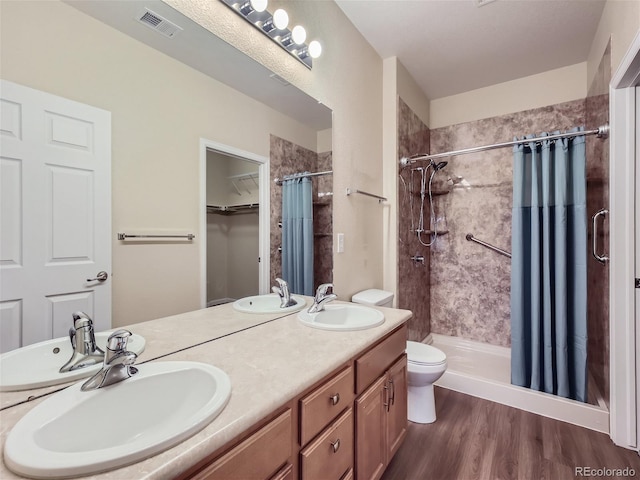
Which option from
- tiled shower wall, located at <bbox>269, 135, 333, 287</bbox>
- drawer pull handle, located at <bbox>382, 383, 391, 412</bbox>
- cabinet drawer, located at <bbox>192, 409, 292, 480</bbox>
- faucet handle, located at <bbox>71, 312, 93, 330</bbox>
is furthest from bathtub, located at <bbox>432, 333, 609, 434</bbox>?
faucet handle, located at <bbox>71, 312, 93, 330</bbox>

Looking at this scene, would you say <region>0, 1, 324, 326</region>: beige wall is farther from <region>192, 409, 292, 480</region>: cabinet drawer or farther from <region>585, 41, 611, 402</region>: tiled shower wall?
<region>585, 41, 611, 402</region>: tiled shower wall

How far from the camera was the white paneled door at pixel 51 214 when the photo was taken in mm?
698

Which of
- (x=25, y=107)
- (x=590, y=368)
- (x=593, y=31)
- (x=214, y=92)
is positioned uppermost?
(x=593, y=31)

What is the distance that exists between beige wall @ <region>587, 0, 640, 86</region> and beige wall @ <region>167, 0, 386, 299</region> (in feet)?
4.61

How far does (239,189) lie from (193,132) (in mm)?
283

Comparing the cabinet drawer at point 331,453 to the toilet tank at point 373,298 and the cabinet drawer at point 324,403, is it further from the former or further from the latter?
the toilet tank at point 373,298

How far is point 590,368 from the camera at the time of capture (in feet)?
7.70

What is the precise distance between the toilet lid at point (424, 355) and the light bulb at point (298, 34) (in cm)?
200

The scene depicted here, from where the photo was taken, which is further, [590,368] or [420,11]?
[590,368]

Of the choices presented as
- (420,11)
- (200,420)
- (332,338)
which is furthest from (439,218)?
(200,420)

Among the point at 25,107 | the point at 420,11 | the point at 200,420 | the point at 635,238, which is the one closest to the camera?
the point at 200,420

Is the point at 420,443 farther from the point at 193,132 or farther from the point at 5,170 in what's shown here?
the point at 5,170

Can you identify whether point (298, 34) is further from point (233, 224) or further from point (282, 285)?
point (282, 285)

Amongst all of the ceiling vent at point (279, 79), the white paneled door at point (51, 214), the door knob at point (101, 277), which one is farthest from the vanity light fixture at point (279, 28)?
the door knob at point (101, 277)
